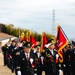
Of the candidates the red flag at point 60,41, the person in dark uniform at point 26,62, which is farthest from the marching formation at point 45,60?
the red flag at point 60,41

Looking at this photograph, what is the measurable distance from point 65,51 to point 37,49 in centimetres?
192

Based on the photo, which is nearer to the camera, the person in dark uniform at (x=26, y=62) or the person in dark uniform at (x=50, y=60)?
the person in dark uniform at (x=26, y=62)

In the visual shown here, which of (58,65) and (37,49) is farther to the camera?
(37,49)

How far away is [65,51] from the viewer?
17.7 m

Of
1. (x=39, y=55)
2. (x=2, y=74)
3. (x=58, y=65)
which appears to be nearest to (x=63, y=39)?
(x=39, y=55)

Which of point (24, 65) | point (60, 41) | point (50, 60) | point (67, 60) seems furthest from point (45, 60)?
point (67, 60)

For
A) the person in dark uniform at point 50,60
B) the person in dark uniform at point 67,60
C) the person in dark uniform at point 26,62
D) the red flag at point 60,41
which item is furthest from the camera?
the person in dark uniform at point 67,60

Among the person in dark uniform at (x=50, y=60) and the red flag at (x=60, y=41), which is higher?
the red flag at (x=60, y=41)

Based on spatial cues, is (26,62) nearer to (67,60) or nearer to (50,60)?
(50,60)

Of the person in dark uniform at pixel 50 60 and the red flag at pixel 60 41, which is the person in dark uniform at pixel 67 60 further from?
the person in dark uniform at pixel 50 60

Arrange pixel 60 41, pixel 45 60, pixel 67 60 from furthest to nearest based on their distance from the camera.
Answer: pixel 67 60 < pixel 60 41 < pixel 45 60

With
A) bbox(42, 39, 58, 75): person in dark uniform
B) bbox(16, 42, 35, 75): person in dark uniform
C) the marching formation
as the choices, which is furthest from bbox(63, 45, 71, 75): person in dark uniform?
bbox(16, 42, 35, 75): person in dark uniform

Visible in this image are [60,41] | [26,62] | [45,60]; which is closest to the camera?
[26,62]

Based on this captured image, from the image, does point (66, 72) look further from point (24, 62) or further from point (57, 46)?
point (24, 62)
